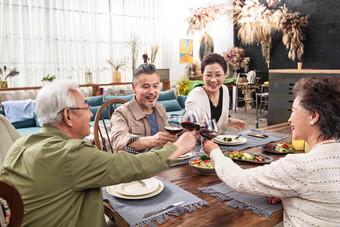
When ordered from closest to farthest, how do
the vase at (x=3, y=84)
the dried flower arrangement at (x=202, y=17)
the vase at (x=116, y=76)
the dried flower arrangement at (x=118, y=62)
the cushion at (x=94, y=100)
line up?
the vase at (x=3, y=84), the cushion at (x=94, y=100), the vase at (x=116, y=76), the dried flower arrangement at (x=118, y=62), the dried flower arrangement at (x=202, y=17)

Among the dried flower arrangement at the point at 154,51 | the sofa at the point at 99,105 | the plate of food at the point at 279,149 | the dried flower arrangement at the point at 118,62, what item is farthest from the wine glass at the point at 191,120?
the dried flower arrangement at the point at 154,51

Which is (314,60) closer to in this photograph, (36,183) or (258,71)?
(258,71)

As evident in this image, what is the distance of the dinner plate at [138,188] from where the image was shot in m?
1.22

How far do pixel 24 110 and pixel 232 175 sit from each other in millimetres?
4500

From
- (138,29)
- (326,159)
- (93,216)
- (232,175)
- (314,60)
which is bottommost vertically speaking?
(93,216)

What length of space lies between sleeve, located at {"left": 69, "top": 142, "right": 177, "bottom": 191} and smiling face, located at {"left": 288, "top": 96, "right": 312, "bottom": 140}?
601 millimetres

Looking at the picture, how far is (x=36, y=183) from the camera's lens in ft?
3.17

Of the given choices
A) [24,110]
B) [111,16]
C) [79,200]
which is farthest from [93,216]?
[111,16]

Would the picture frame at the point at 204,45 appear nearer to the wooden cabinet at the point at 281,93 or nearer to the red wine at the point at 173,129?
the wooden cabinet at the point at 281,93

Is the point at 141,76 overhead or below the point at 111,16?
below

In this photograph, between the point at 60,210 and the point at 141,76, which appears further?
the point at 141,76

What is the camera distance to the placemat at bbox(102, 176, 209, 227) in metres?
1.04

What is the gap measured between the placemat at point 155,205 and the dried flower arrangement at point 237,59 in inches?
311

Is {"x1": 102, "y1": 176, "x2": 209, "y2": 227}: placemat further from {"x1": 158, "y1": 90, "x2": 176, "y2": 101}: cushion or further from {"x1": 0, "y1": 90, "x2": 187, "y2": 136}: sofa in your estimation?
{"x1": 158, "y1": 90, "x2": 176, "y2": 101}: cushion
